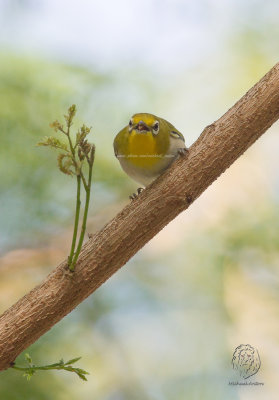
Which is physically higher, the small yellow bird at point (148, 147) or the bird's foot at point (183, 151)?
the small yellow bird at point (148, 147)

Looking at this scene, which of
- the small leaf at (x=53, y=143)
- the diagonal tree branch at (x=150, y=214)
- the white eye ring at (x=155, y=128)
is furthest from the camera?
the white eye ring at (x=155, y=128)

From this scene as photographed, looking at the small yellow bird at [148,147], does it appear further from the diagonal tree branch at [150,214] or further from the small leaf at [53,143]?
the small leaf at [53,143]

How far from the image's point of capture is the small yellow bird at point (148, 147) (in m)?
0.94

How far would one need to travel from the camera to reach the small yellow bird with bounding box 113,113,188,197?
0.94 metres

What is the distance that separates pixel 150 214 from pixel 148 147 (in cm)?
15

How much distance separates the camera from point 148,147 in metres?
0.97

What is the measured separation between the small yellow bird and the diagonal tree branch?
67mm

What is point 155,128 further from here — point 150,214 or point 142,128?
point 150,214

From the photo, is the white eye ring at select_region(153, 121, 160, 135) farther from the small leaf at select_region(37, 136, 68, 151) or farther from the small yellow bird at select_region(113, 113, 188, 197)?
the small leaf at select_region(37, 136, 68, 151)

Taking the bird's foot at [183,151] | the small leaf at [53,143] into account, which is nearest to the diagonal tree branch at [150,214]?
the bird's foot at [183,151]

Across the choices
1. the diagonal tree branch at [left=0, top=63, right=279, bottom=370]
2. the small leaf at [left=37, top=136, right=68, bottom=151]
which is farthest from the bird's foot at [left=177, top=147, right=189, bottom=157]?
the small leaf at [left=37, top=136, right=68, bottom=151]

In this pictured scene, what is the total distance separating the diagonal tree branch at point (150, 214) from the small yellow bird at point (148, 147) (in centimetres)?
7

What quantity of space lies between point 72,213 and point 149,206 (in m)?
0.53

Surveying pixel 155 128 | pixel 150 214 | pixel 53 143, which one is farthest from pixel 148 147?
pixel 53 143
